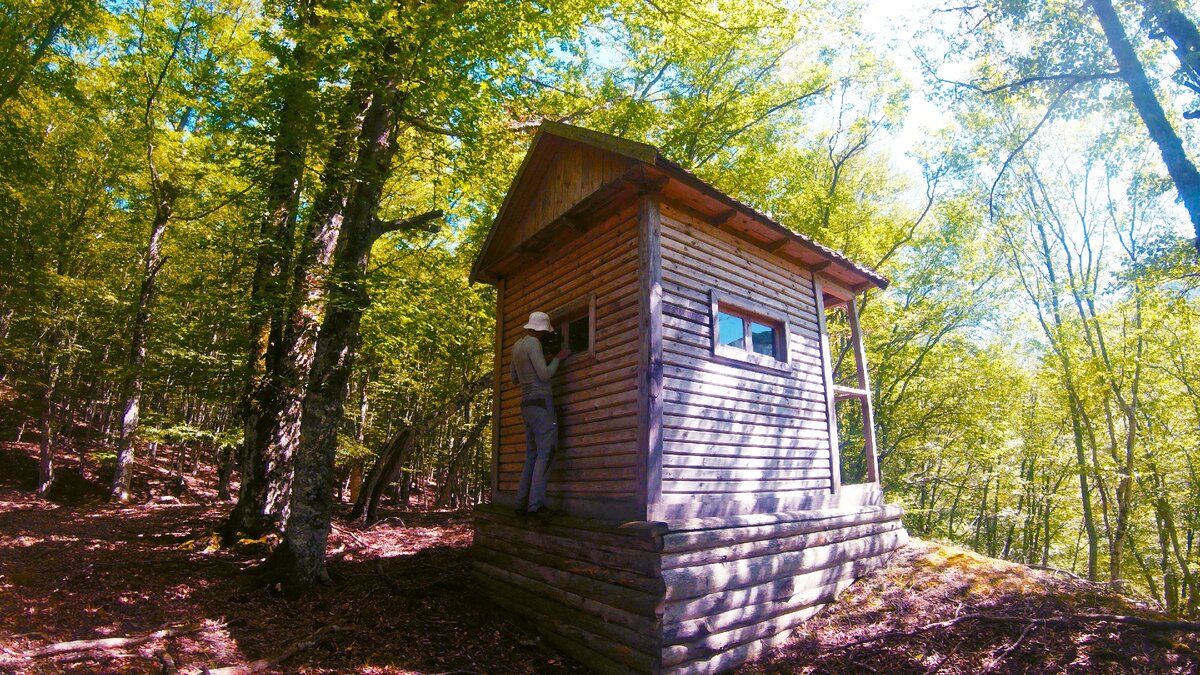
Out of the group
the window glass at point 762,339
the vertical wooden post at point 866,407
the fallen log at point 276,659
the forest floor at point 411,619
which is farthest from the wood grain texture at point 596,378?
the vertical wooden post at point 866,407

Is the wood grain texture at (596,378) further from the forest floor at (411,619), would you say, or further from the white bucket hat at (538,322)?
the forest floor at (411,619)

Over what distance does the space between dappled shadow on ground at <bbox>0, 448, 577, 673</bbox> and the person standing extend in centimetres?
158

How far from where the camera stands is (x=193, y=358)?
816cm

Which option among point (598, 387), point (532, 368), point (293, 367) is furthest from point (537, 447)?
point (293, 367)

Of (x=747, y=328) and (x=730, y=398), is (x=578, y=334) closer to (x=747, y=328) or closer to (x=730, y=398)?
(x=730, y=398)

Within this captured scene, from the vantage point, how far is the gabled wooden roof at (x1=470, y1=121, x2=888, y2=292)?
6328 mm

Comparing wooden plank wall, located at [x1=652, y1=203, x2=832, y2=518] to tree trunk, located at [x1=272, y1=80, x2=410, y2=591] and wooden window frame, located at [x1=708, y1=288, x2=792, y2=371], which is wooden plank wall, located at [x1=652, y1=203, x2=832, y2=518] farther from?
tree trunk, located at [x1=272, y1=80, x2=410, y2=591]

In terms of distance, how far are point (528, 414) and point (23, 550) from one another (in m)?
8.06

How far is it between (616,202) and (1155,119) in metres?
6.16

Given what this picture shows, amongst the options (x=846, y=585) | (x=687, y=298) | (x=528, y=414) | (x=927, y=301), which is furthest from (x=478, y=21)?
(x=927, y=301)

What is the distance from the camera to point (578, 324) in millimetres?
7520

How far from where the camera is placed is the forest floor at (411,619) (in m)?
5.30

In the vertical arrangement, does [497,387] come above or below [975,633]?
above

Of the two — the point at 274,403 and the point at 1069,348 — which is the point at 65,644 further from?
the point at 1069,348
